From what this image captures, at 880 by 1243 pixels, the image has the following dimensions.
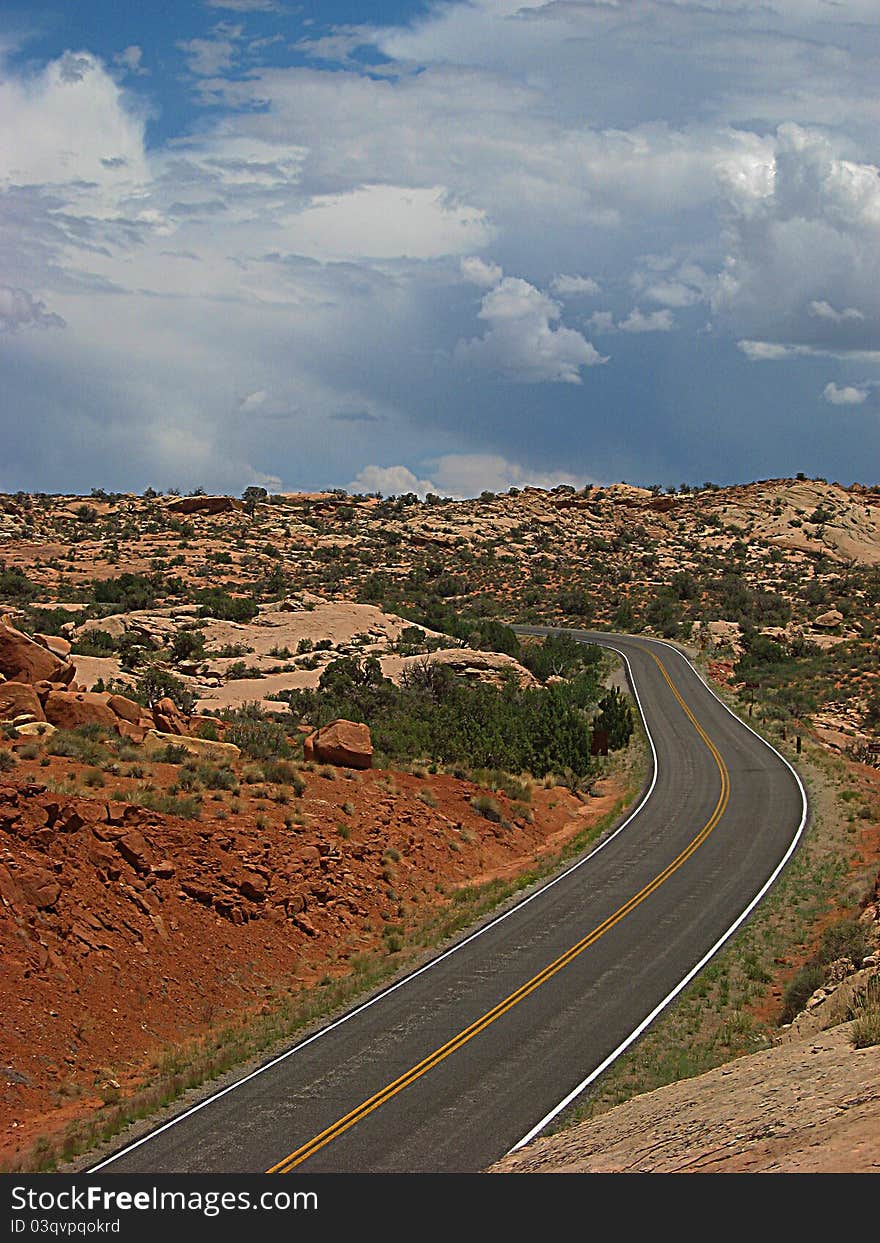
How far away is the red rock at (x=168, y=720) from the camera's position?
34250mm

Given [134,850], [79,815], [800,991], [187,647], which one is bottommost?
[800,991]

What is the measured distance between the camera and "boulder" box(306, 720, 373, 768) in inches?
1384

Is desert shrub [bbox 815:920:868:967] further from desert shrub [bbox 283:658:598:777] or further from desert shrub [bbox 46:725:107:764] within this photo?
desert shrub [bbox 46:725:107:764]

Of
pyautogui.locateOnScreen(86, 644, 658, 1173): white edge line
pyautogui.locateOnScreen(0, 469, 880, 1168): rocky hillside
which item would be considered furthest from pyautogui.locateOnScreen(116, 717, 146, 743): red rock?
pyautogui.locateOnScreen(86, 644, 658, 1173): white edge line

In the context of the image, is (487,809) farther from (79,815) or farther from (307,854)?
(79,815)

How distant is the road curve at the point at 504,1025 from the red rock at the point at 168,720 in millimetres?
12215

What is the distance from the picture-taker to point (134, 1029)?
2125cm

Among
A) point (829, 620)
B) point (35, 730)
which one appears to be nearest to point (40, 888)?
point (35, 730)

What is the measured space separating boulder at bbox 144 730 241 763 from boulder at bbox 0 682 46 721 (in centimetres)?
307

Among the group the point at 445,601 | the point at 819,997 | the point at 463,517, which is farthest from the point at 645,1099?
the point at 463,517

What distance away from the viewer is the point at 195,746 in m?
33.4

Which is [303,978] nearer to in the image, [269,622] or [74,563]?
[269,622]

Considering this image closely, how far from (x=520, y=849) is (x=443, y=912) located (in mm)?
6480

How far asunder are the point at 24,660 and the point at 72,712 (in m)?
2.92
